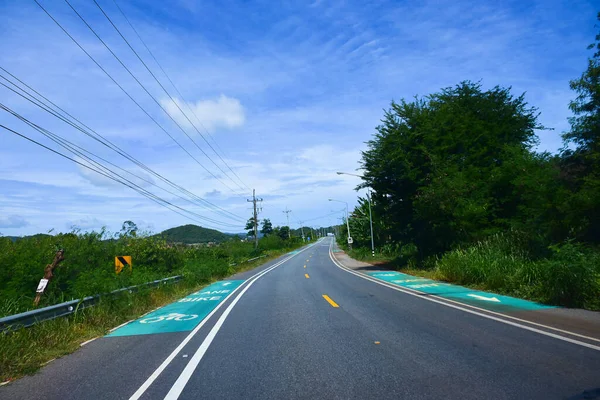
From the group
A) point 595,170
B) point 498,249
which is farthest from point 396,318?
point 498,249

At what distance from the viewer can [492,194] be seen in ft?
78.4

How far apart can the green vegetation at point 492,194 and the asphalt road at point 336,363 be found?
4.29 meters

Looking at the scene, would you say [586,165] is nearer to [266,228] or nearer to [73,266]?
[73,266]

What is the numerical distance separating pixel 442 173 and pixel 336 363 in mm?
19205

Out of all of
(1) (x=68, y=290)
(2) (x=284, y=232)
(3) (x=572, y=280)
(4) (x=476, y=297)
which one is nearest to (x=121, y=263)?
(1) (x=68, y=290)

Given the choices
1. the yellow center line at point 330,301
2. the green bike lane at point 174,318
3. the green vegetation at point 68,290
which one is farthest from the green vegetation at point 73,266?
the yellow center line at point 330,301

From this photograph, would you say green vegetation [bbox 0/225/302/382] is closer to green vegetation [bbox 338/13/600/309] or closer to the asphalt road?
the asphalt road

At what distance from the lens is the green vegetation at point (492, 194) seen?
42.5 ft

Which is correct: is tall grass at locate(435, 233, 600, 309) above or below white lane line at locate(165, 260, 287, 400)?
above

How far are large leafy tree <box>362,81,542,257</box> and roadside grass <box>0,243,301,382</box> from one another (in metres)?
14.7

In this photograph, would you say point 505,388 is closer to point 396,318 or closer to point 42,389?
point 396,318

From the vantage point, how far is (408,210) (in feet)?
87.1

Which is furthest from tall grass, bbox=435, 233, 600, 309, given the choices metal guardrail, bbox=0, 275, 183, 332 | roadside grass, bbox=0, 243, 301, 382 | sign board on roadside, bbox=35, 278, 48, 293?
sign board on roadside, bbox=35, 278, 48, 293

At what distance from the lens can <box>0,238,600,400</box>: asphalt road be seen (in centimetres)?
507
